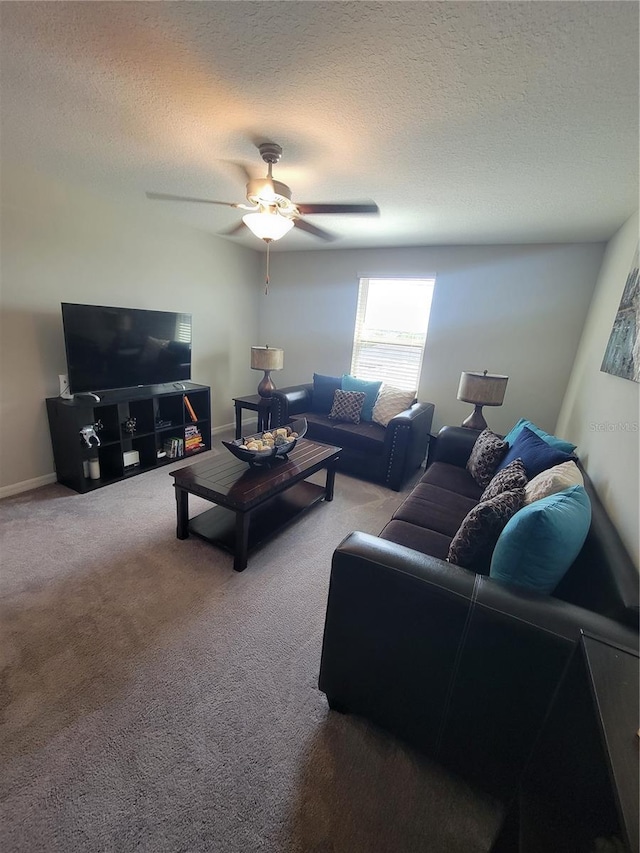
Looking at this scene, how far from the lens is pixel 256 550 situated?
221cm

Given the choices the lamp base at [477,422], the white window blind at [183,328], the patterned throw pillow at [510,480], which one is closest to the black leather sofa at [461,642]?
the patterned throw pillow at [510,480]

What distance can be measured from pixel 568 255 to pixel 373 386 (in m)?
2.20

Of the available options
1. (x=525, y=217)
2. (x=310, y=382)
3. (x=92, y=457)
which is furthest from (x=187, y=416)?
(x=525, y=217)

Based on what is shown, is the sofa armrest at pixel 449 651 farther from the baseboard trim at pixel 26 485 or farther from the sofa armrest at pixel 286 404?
the baseboard trim at pixel 26 485

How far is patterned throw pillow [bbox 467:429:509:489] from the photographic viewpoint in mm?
2375

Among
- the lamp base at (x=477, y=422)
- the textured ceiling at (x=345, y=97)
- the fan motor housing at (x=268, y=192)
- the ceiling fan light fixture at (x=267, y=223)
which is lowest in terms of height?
the lamp base at (x=477, y=422)

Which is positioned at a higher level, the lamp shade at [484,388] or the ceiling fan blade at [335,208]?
the ceiling fan blade at [335,208]

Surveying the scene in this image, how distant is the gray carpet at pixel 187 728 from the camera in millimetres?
1010

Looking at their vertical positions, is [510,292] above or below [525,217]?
below

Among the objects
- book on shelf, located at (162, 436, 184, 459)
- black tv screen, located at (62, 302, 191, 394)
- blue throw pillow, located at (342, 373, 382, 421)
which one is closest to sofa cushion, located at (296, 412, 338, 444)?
blue throw pillow, located at (342, 373, 382, 421)

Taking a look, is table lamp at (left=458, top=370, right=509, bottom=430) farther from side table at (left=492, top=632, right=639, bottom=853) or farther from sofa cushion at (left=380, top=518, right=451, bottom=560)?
side table at (left=492, top=632, right=639, bottom=853)

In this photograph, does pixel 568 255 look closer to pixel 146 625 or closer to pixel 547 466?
pixel 547 466

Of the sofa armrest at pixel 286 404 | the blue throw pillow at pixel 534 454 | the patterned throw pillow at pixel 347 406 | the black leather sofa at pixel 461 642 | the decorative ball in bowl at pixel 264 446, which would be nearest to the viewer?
the black leather sofa at pixel 461 642

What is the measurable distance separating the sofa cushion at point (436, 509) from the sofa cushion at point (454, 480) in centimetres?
8
